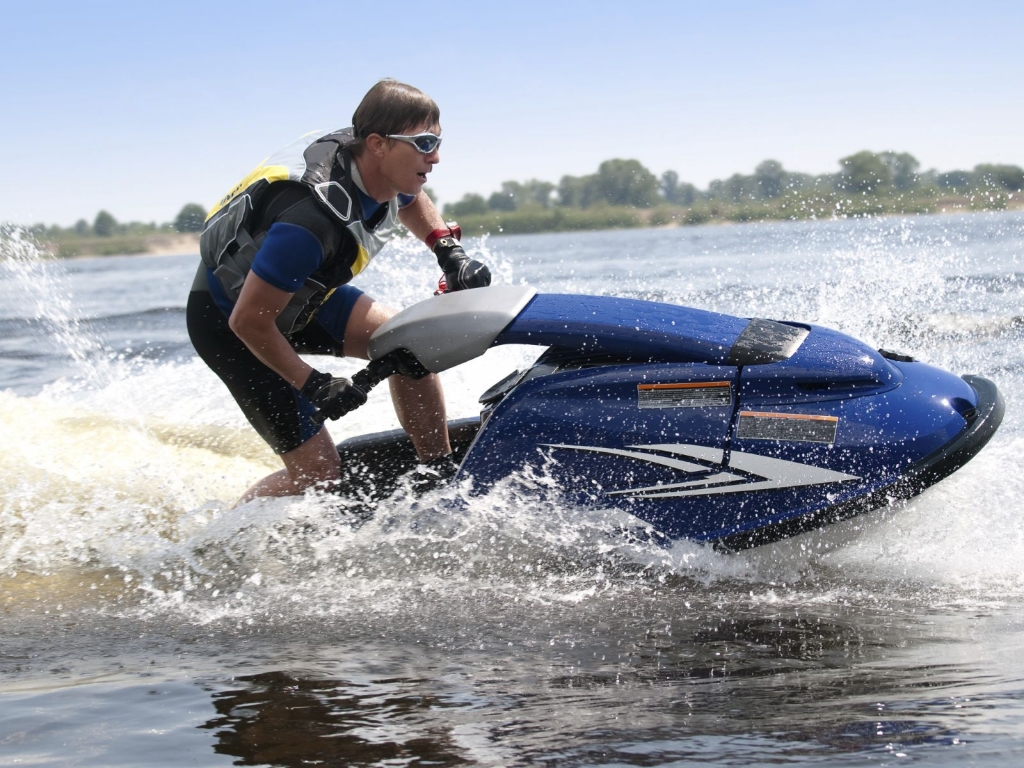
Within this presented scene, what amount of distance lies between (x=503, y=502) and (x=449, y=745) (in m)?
1.13

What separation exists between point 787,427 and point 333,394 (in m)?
1.34

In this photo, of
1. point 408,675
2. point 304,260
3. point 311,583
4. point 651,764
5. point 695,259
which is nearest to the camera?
point 651,764

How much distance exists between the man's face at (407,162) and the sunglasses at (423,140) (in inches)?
0.4

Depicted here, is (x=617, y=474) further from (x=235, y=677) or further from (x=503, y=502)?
(x=235, y=677)

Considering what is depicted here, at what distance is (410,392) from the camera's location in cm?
377

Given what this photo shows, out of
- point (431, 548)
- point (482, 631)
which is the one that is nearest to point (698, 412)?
point (482, 631)

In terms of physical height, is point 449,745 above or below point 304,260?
below

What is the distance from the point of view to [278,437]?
3.67m

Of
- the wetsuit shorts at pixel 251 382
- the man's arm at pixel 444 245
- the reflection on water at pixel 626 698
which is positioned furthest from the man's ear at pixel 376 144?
the reflection on water at pixel 626 698

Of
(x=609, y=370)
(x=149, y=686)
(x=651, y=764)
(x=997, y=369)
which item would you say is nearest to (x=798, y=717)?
(x=651, y=764)

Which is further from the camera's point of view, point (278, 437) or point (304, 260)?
point (278, 437)

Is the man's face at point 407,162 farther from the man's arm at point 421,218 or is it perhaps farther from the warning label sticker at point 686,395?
the warning label sticker at point 686,395

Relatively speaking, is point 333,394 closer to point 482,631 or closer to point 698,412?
point 482,631

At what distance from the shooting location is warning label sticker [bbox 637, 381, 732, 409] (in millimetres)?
3174
